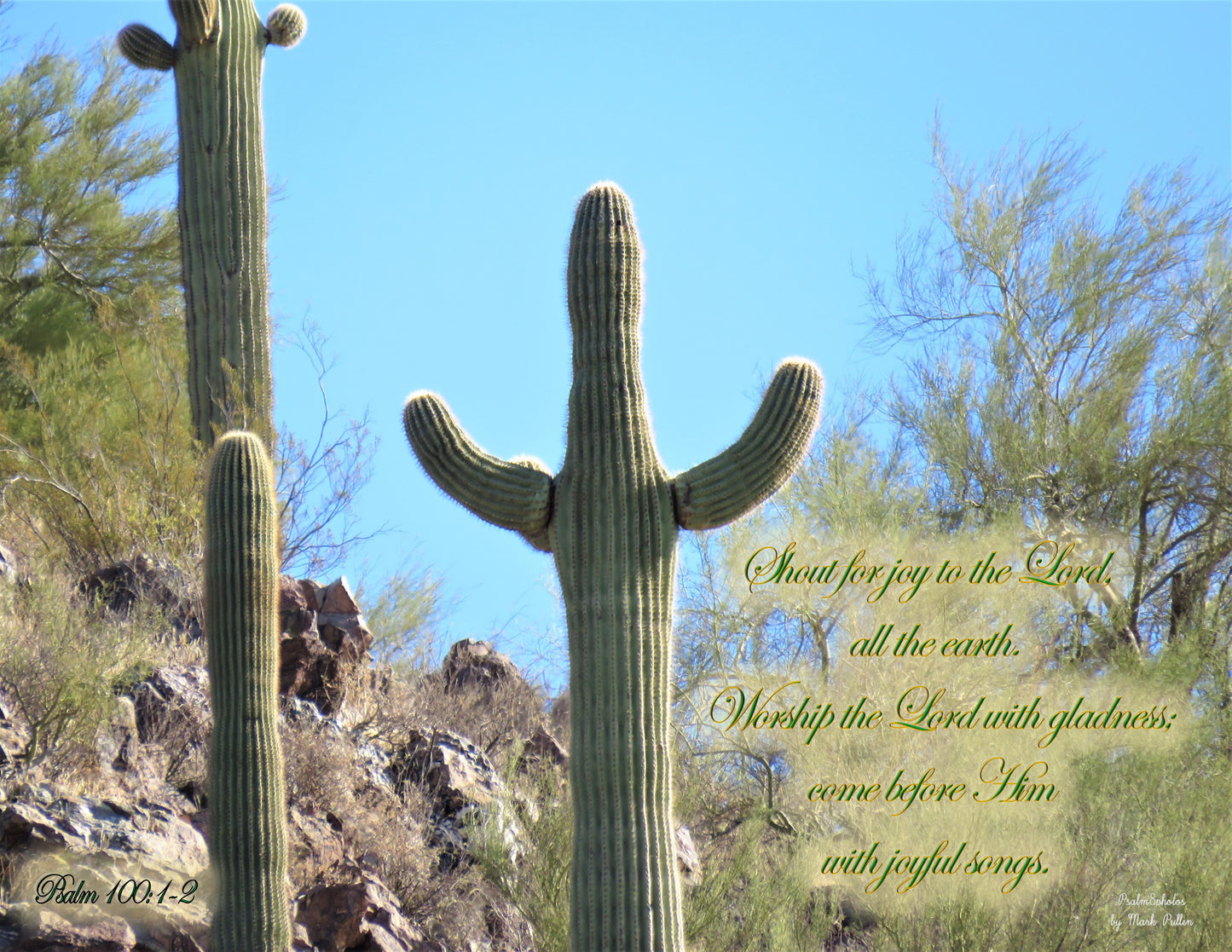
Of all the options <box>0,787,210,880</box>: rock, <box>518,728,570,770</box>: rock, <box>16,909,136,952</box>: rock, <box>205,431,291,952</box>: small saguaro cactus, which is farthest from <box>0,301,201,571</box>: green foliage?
<box>16,909,136,952</box>: rock

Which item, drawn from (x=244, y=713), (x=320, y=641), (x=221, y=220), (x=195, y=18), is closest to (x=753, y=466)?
(x=244, y=713)

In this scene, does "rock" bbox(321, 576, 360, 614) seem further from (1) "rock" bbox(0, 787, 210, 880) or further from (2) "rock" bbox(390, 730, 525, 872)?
(1) "rock" bbox(0, 787, 210, 880)

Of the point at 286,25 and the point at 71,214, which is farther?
the point at 71,214

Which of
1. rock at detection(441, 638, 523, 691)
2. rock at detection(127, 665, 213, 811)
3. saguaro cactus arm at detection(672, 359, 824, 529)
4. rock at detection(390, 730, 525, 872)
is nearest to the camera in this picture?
saguaro cactus arm at detection(672, 359, 824, 529)

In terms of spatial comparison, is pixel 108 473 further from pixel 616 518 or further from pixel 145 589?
pixel 616 518

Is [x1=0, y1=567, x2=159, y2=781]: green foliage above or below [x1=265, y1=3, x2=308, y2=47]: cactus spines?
below

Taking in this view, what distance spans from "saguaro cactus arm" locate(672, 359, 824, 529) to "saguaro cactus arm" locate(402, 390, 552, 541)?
22.7 inches

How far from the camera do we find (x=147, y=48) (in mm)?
11102

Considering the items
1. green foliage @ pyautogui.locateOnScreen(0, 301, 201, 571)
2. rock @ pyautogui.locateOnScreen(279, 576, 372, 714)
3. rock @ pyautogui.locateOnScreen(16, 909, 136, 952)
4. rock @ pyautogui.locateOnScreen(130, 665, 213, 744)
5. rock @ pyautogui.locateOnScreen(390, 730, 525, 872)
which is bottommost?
rock @ pyautogui.locateOnScreen(16, 909, 136, 952)

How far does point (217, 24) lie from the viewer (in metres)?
11.0

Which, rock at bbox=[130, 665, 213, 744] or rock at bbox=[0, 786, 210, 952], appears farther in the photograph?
rock at bbox=[130, 665, 213, 744]

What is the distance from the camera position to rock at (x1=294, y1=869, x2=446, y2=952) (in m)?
7.09

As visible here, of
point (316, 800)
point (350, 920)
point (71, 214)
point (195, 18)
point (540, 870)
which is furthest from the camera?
point (71, 214)

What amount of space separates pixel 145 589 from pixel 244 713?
10.9 ft
